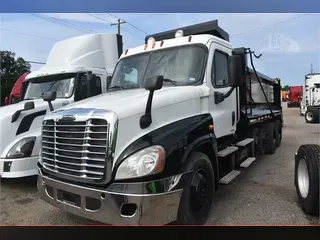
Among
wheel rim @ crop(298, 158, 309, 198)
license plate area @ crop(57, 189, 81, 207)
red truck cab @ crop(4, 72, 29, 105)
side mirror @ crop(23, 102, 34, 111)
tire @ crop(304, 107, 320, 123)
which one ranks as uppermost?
red truck cab @ crop(4, 72, 29, 105)

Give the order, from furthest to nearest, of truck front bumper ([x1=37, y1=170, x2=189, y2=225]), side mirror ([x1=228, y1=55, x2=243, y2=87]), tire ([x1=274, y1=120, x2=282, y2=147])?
tire ([x1=274, y1=120, x2=282, y2=147]) → side mirror ([x1=228, y1=55, x2=243, y2=87]) → truck front bumper ([x1=37, y1=170, x2=189, y2=225])

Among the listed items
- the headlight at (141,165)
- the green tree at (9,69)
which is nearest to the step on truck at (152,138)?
the headlight at (141,165)

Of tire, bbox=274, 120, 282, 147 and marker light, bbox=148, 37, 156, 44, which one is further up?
marker light, bbox=148, 37, 156, 44

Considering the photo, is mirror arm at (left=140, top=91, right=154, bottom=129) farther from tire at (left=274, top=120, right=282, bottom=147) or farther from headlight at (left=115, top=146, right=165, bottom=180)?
tire at (left=274, top=120, right=282, bottom=147)

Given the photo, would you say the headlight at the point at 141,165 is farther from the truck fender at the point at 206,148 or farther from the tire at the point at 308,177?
the tire at the point at 308,177

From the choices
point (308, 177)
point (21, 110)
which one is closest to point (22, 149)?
point (21, 110)

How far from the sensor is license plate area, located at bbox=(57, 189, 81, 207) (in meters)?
2.77

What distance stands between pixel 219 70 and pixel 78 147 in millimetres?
2073

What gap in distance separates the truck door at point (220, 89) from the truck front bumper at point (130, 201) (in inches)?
49.3

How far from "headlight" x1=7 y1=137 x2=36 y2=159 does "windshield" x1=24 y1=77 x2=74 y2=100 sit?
106 centimetres

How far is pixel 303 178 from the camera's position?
3824 mm

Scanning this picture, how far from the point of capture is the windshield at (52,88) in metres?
5.14

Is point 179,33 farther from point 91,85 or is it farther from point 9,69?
point 9,69

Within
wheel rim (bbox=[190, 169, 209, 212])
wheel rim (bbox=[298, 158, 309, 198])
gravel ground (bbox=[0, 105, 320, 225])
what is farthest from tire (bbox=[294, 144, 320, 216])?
wheel rim (bbox=[190, 169, 209, 212])
